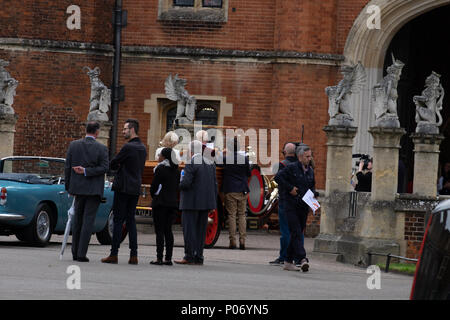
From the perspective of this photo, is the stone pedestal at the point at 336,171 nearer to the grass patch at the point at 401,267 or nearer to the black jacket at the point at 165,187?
the grass patch at the point at 401,267

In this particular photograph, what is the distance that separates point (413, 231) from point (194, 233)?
4281 millimetres

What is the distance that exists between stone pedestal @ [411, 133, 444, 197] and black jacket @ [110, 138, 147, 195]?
17.0ft

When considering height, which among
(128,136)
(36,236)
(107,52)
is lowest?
(36,236)

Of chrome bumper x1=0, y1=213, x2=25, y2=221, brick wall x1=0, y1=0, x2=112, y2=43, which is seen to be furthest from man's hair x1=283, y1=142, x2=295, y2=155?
brick wall x1=0, y1=0, x2=112, y2=43

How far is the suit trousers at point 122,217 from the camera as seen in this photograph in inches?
541

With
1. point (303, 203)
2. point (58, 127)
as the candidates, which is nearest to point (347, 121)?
point (303, 203)

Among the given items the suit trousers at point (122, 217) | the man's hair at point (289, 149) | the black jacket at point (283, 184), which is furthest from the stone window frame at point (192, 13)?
the suit trousers at point (122, 217)

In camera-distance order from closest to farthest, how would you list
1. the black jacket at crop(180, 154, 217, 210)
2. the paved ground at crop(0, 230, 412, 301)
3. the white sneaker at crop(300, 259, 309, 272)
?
the paved ground at crop(0, 230, 412, 301), the white sneaker at crop(300, 259, 309, 272), the black jacket at crop(180, 154, 217, 210)

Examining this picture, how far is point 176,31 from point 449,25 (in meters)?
8.13

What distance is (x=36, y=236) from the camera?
53.7 ft

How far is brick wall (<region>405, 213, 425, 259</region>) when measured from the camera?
56.2 ft

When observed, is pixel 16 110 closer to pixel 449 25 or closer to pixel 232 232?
pixel 232 232

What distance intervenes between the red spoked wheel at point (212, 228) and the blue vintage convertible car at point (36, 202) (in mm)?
1592

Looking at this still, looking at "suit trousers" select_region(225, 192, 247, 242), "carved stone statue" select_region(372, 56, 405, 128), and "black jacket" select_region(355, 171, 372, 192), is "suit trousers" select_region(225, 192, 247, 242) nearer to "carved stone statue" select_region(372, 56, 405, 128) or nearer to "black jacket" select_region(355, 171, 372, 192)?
"black jacket" select_region(355, 171, 372, 192)
